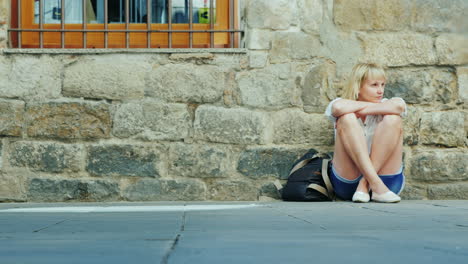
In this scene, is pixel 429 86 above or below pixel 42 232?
above

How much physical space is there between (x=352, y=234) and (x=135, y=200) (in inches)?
94.6

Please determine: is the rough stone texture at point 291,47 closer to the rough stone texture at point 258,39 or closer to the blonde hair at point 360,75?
the rough stone texture at point 258,39

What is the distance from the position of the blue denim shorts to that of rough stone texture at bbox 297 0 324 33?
0.95 m

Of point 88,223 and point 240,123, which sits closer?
point 88,223

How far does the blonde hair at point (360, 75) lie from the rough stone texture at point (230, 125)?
0.60m

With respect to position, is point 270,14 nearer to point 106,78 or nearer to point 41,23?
point 106,78

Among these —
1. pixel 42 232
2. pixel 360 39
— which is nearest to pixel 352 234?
pixel 42 232

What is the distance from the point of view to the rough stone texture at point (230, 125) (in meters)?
4.30

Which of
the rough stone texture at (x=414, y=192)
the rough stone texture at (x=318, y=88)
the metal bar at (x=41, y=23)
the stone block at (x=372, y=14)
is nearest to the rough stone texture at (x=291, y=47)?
the rough stone texture at (x=318, y=88)

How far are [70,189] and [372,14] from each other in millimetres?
2256

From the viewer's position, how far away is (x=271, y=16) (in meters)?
4.34

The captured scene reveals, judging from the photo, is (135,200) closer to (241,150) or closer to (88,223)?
(241,150)

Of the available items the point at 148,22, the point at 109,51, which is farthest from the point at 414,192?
the point at 109,51

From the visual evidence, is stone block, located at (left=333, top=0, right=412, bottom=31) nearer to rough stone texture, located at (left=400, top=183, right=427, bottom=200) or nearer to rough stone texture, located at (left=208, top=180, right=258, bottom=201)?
rough stone texture, located at (left=400, top=183, right=427, bottom=200)
